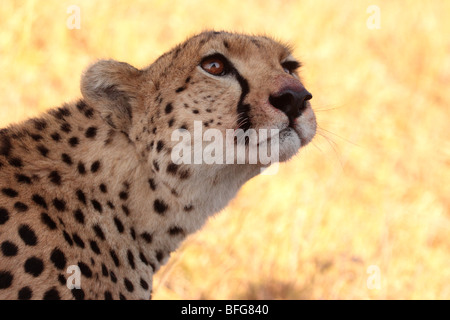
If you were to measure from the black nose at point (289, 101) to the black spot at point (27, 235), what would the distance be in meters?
0.92

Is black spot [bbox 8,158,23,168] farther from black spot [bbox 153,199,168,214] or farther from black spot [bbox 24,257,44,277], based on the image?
black spot [bbox 153,199,168,214]

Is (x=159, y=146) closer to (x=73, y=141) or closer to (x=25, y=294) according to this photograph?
(x=73, y=141)

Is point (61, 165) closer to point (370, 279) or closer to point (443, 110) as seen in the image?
point (370, 279)

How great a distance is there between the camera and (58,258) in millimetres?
2344

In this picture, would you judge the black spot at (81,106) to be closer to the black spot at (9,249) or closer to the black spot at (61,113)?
the black spot at (61,113)

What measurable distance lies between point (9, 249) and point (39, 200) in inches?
8.7

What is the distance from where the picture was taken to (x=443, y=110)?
6453mm

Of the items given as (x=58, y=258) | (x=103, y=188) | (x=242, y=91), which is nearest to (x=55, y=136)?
(x=103, y=188)

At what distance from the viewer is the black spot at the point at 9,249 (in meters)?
2.26

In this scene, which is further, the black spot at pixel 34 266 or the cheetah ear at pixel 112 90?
the cheetah ear at pixel 112 90

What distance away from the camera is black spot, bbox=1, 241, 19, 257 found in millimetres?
2258

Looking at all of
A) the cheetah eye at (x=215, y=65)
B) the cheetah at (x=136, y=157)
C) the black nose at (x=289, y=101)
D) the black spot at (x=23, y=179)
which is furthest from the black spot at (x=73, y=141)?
the black nose at (x=289, y=101)

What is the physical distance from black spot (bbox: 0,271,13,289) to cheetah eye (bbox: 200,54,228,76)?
1012mm
